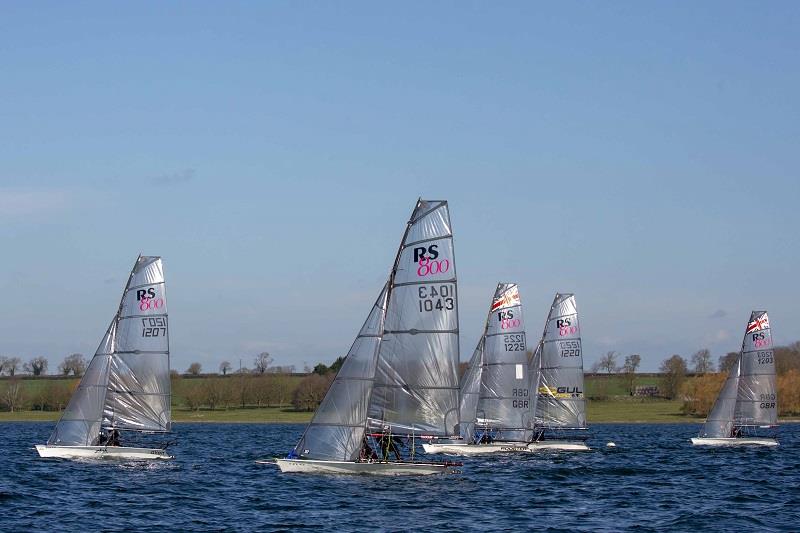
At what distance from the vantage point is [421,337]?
189 feet

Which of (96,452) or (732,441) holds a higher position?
(732,441)

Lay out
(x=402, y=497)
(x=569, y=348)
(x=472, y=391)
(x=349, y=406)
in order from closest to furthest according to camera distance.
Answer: (x=402, y=497) → (x=349, y=406) → (x=472, y=391) → (x=569, y=348)

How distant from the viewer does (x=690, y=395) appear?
643 feet

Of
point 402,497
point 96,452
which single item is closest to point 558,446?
point 96,452

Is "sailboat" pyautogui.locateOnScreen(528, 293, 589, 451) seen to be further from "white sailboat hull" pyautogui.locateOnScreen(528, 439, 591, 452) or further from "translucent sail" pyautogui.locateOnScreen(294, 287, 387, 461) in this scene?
"translucent sail" pyautogui.locateOnScreen(294, 287, 387, 461)

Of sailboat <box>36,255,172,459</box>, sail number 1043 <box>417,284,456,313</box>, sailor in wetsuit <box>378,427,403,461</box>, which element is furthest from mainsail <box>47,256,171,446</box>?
sail number 1043 <box>417,284,456,313</box>

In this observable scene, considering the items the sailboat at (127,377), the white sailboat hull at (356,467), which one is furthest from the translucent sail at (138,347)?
the white sailboat hull at (356,467)

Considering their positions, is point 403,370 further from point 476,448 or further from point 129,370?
point 476,448

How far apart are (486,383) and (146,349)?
2659cm

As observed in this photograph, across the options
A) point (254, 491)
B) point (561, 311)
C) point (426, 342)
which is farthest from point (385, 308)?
point (561, 311)

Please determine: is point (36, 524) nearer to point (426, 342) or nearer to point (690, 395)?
point (426, 342)

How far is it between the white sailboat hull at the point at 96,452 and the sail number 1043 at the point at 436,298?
21879mm

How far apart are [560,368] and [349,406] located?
127ft

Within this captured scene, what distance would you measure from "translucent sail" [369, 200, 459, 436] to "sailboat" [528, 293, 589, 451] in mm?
34639
